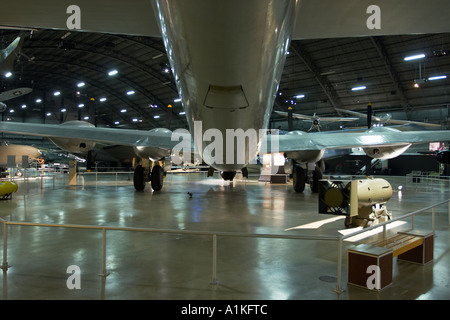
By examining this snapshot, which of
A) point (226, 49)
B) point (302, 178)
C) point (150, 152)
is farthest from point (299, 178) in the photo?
point (226, 49)

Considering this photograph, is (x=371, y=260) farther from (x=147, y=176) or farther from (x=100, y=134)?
(x=147, y=176)

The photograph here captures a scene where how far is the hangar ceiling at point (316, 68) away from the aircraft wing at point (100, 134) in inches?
496

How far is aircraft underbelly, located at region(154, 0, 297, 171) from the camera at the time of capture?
8.55ft

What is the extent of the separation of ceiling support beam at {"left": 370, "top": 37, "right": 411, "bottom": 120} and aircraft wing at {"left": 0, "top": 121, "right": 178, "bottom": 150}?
22975 mm

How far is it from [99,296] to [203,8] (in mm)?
3085

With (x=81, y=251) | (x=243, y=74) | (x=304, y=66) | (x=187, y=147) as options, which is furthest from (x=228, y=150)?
(x=304, y=66)

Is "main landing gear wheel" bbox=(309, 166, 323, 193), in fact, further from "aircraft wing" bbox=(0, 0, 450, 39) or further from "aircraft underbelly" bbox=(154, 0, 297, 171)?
"aircraft underbelly" bbox=(154, 0, 297, 171)

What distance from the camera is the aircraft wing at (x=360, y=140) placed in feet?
37.7

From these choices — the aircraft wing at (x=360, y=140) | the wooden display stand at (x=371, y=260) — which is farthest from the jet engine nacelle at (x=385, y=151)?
the wooden display stand at (x=371, y=260)

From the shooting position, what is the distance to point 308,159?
12820 millimetres

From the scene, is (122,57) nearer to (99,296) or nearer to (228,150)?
(228,150)

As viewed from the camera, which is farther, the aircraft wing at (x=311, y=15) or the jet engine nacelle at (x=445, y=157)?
the jet engine nacelle at (x=445, y=157)

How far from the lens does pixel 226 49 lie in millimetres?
2986

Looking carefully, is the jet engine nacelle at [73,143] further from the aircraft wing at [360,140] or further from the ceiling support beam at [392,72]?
the ceiling support beam at [392,72]
